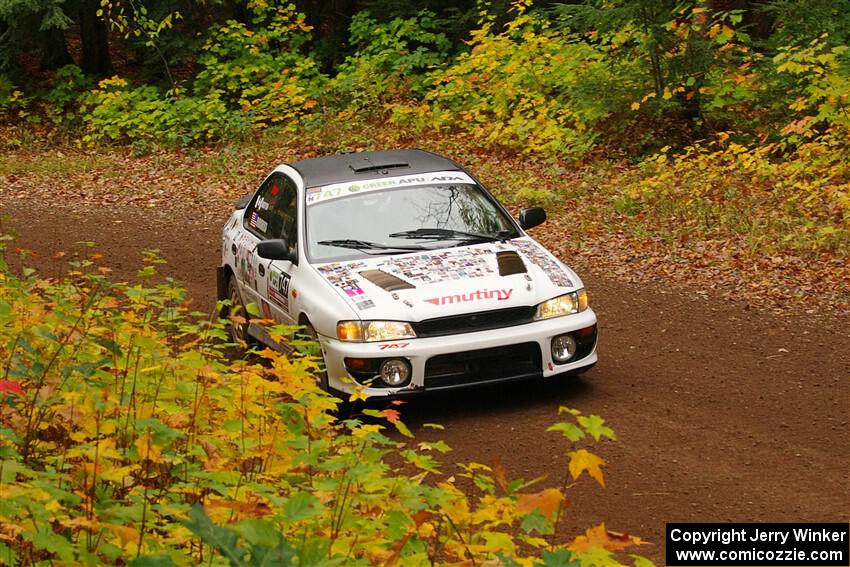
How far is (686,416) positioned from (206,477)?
4.52m

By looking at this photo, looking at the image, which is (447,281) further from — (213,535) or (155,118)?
(155,118)

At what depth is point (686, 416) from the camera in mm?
8180

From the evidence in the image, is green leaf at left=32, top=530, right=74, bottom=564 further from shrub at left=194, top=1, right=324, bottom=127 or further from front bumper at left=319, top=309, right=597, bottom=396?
shrub at left=194, top=1, right=324, bottom=127

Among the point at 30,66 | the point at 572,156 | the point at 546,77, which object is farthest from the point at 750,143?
the point at 30,66

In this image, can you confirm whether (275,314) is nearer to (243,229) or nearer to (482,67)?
(243,229)

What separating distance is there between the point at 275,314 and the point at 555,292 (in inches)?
91.7

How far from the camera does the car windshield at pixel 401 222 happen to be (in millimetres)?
8984

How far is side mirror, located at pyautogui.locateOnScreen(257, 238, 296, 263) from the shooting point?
888cm

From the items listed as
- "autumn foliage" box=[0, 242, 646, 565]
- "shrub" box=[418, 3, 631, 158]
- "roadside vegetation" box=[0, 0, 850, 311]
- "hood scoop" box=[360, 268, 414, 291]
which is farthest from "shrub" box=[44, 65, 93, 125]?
"autumn foliage" box=[0, 242, 646, 565]

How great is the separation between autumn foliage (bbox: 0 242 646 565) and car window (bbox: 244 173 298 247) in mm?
2924

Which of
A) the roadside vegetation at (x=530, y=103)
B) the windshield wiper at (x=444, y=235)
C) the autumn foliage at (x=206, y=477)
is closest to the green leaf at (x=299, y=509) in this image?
the autumn foliage at (x=206, y=477)

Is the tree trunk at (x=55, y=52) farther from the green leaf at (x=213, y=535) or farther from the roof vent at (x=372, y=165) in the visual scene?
the green leaf at (x=213, y=535)

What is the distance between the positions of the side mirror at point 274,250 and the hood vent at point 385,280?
0.76m

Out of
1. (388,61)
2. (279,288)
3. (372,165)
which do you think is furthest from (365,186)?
(388,61)
